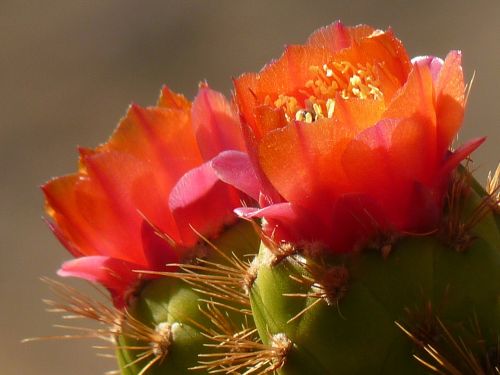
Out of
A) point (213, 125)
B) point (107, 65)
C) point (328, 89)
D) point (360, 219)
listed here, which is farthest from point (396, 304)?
point (107, 65)

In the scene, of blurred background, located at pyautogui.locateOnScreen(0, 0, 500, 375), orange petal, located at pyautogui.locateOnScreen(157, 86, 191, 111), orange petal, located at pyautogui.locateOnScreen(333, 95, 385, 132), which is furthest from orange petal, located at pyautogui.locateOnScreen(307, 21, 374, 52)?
blurred background, located at pyautogui.locateOnScreen(0, 0, 500, 375)

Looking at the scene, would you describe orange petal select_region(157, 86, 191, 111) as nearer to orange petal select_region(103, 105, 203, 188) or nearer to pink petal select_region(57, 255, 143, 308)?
orange petal select_region(103, 105, 203, 188)

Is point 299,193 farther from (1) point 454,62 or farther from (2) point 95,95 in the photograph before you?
(2) point 95,95

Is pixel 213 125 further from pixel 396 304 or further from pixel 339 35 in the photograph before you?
pixel 396 304

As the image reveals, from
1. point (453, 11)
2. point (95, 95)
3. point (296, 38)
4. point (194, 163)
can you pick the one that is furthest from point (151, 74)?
point (194, 163)

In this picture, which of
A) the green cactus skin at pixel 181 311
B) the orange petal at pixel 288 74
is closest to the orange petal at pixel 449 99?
the orange petal at pixel 288 74

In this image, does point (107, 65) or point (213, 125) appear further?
point (107, 65)
